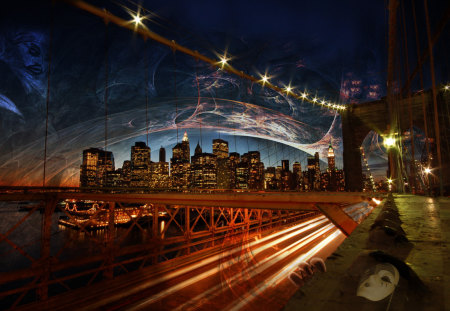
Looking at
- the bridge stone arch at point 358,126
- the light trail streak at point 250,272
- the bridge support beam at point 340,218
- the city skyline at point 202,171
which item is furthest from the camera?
the city skyline at point 202,171

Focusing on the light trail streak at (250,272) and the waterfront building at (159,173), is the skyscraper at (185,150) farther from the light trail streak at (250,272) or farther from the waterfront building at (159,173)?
the light trail streak at (250,272)

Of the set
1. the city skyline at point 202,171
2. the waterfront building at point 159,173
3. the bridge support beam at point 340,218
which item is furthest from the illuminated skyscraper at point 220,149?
the bridge support beam at point 340,218

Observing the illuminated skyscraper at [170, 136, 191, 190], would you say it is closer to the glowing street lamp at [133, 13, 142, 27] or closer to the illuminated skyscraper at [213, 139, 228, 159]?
the illuminated skyscraper at [213, 139, 228, 159]

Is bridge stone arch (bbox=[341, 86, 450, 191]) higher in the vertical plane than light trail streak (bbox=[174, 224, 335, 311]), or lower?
higher

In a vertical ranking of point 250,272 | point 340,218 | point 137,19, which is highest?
point 137,19

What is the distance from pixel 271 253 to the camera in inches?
600

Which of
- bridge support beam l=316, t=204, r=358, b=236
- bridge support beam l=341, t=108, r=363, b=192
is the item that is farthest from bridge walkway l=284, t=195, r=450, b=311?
bridge support beam l=341, t=108, r=363, b=192

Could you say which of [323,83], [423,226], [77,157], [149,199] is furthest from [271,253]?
[77,157]

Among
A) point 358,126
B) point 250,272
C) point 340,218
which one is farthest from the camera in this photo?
point 358,126

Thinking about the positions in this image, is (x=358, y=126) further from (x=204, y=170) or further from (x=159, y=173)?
(x=159, y=173)

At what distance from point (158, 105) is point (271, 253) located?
85.0 ft

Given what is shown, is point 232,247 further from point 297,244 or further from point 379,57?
point 379,57

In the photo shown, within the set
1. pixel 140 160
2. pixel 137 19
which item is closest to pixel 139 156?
pixel 140 160

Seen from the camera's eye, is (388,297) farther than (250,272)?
No
